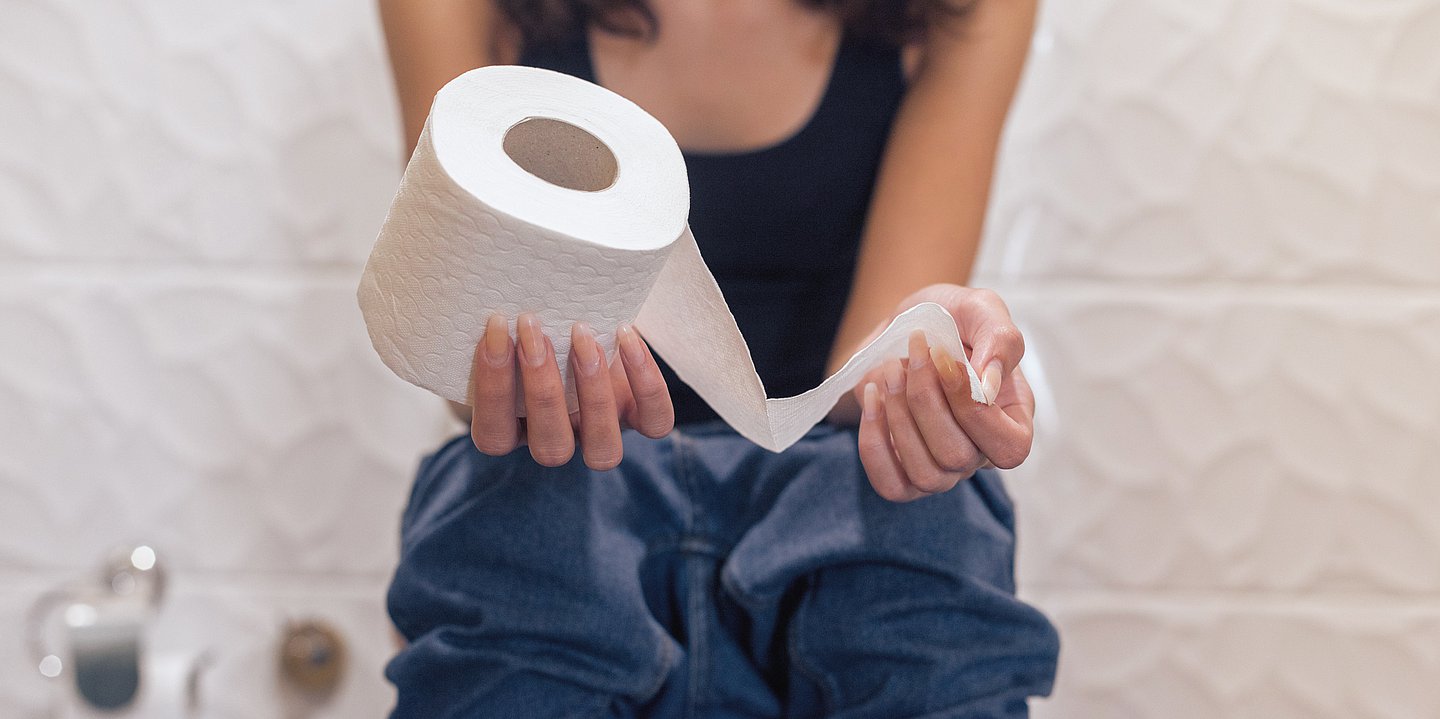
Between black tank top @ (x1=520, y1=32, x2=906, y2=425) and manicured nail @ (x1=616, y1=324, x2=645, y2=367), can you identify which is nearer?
manicured nail @ (x1=616, y1=324, x2=645, y2=367)

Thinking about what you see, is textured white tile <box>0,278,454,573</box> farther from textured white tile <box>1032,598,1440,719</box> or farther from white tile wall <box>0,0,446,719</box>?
textured white tile <box>1032,598,1440,719</box>

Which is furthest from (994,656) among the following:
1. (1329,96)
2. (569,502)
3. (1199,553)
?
(1329,96)

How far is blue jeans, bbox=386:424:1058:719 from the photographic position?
43 cm

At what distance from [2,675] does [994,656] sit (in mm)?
769

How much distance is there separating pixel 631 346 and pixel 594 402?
25mm

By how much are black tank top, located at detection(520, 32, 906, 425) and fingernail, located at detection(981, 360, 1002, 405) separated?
234mm

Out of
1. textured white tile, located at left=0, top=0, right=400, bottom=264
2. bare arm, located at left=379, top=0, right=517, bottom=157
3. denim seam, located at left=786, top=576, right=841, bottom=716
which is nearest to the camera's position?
denim seam, located at left=786, top=576, right=841, bottom=716

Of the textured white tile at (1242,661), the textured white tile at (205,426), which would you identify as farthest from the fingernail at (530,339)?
the textured white tile at (1242,661)

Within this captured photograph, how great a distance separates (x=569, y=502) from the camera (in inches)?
17.8

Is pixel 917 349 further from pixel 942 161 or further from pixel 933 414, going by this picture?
pixel 942 161

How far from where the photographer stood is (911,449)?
42cm

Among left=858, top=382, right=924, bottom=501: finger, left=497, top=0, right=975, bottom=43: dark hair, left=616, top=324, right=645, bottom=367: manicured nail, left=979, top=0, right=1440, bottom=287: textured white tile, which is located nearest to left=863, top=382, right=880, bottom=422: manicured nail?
left=858, top=382, right=924, bottom=501: finger

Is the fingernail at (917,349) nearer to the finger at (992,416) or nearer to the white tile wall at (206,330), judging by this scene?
the finger at (992,416)

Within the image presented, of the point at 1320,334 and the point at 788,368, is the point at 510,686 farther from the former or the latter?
the point at 1320,334
